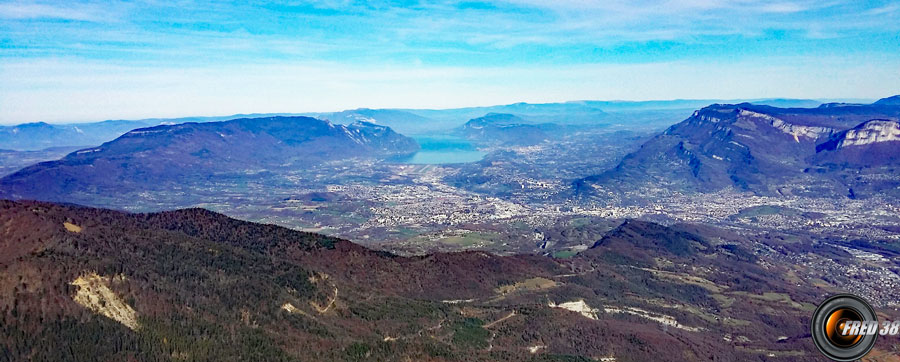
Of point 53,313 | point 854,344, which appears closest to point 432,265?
point 53,313

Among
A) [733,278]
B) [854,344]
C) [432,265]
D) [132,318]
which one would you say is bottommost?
[733,278]

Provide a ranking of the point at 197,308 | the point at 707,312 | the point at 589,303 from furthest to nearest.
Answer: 1. the point at 707,312
2. the point at 589,303
3. the point at 197,308

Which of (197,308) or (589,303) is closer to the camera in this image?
(197,308)

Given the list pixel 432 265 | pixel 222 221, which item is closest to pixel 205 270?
pixel 222 221

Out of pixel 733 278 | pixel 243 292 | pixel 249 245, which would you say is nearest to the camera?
pixel 243 292

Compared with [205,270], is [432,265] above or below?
below

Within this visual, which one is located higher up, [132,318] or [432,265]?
[132,318]

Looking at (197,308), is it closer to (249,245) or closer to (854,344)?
(249,245)

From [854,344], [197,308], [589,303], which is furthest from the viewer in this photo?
[589,303]

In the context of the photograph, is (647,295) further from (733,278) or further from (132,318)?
(132,318)
